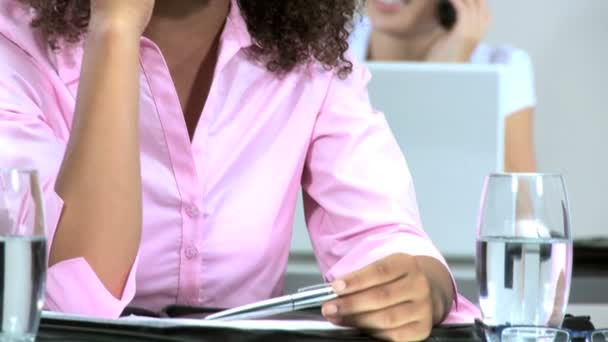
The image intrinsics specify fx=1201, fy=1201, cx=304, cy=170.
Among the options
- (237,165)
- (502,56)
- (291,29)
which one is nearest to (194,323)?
(237,165)

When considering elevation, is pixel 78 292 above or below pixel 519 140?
above

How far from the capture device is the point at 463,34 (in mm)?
4016

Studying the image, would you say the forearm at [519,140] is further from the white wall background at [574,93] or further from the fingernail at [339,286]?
the fingernail at [339,286]

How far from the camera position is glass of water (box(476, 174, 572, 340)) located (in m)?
1.04

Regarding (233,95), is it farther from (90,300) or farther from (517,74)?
(517,74)

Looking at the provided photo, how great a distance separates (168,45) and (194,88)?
74 mm

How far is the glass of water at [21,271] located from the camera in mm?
882

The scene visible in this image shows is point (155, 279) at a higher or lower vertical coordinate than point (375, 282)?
lower

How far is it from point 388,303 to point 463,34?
2933 mm

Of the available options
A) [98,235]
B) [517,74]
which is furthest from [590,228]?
[98,235]

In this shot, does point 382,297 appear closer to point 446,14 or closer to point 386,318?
point 386,318

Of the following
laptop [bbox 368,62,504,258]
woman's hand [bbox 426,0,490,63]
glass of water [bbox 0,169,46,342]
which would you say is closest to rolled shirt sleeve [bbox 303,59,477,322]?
glass of water [bbox 0,169,46,342]

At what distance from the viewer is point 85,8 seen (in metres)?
1.62

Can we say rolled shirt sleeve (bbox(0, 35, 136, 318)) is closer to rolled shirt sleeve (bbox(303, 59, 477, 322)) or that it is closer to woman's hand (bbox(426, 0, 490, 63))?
rolled shirt sleeve (bbox(303, 59, 477, 322))
